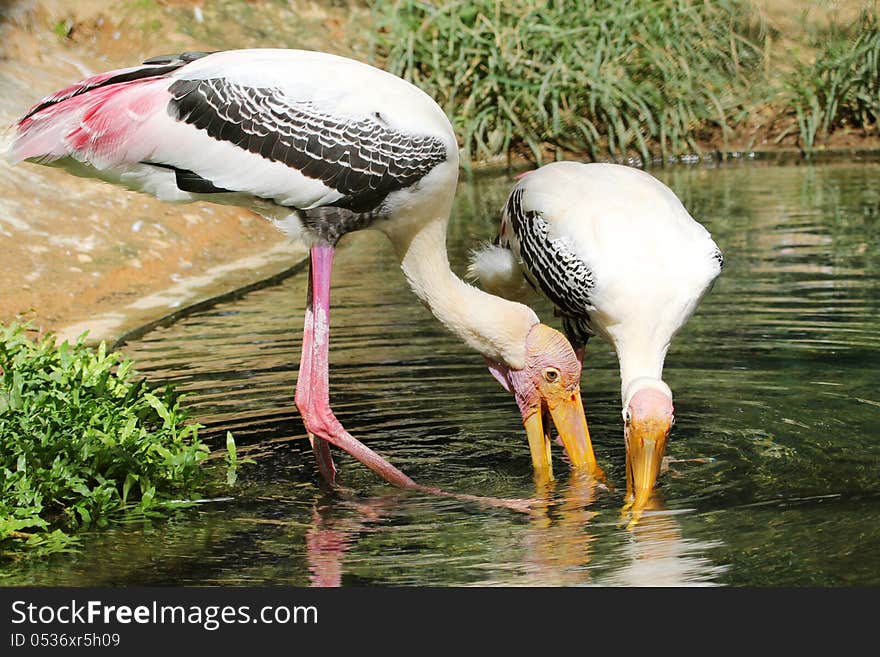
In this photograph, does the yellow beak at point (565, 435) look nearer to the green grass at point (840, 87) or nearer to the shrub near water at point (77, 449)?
the shrub near water at point (77, 449)

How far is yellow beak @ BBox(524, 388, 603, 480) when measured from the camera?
523cm

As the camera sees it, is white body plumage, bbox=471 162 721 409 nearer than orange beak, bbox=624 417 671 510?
No

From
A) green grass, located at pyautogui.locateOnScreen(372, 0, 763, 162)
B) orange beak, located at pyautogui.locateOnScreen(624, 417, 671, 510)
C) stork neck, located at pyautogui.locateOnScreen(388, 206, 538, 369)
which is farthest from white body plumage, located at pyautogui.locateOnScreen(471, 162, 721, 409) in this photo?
green grass, located at pyautogui.locateOnScreen(372, 0, 763, 162)

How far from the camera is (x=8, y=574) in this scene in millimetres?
4090

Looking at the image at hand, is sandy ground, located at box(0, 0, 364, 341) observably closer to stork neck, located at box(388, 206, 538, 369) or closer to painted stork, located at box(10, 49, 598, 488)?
painted stork, located at box(10, 49, 598, 488)

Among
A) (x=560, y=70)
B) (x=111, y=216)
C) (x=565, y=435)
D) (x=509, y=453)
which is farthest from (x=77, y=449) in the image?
(x=560, y=70)

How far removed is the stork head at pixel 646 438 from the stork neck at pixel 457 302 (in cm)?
64

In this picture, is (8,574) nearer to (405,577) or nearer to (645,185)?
(405,577)

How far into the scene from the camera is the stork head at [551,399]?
17.1 ft

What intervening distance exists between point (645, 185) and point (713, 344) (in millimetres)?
1397

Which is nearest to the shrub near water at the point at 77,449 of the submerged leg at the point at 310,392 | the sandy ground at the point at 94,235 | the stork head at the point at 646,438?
the submerged leg at the point at 310,392

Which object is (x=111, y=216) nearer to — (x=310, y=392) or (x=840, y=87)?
(x=310, y=392)

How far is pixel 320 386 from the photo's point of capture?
17.6ft

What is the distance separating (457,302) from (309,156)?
78 cm
